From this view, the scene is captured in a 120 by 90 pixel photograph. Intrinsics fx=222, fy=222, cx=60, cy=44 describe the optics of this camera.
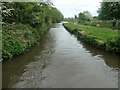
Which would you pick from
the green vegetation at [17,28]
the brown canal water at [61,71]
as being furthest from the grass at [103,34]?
the green vegetation at [17,28]

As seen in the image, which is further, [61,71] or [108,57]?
[108,57]

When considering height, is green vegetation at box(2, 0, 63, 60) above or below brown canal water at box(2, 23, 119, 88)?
above

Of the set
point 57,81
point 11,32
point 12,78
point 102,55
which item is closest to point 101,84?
point 57,81

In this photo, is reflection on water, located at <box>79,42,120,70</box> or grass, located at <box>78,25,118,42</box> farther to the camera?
grass, located at <box>78,25,118,42</box>

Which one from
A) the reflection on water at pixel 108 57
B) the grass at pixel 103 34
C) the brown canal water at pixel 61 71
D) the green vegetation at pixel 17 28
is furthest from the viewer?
the grass at pixel 103 34

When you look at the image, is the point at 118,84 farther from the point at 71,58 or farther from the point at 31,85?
the point at 71,58

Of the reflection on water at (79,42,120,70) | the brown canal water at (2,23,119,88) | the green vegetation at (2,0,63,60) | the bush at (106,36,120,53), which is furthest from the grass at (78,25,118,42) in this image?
the green vegetation at (2,0,63,60)

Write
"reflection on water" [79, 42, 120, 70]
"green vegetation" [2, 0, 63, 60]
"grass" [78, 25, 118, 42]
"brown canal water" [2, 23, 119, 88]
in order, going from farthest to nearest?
"grass" [78, 25, 118, 42] → "green vegetation" [2, 0, 63, 60] → "reflection on water" [79, 42, 120, 70] → "brown canal water" [2, 23, 119, 88]

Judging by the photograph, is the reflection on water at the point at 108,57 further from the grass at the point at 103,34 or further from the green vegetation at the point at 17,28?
the green vegetation at the point at 17,28

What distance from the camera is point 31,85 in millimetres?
11312

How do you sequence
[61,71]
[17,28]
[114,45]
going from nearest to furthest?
[61,71] → [114,45] → [17,28]

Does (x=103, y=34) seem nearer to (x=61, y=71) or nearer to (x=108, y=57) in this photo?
(x=108, y=57)

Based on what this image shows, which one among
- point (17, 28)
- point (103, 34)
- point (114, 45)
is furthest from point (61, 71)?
point (103, 34)

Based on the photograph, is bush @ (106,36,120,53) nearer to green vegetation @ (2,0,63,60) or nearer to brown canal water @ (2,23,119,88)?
brown canal water @ (2,23,119,88)
